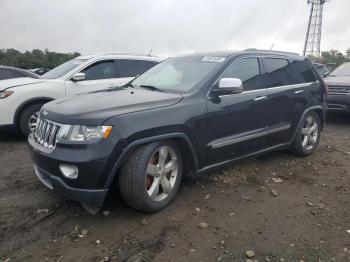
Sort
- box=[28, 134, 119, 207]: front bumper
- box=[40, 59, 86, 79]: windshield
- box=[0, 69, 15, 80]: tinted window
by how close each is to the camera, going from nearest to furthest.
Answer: box=[28, 134, 119, 207]: front bumper → box=[40, 59, 86, 79]: windshield → box=[0, 69, 15, 80]: tinted window

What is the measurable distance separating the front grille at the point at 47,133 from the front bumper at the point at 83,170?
11 cm

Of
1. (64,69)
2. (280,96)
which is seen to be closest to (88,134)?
(280,96)

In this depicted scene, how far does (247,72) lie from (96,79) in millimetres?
3823

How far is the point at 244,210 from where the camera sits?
12.7 ft

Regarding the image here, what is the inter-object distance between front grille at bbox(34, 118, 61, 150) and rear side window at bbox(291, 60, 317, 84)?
3.56 m

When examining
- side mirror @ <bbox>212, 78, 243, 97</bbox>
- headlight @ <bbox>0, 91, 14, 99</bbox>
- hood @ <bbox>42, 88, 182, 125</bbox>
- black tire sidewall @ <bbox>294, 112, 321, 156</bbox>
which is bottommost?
black tire sidewall @ <bbox>294, 112, 321, 156</bbox>

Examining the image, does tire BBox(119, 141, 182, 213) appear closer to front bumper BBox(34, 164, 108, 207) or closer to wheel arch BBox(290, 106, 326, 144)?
front bumper BBox(34, 164, 108, 207)

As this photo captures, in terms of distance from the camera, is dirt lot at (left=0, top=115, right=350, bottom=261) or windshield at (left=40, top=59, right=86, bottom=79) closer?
dirt lot at (left=0, top=115, right=350, bottom=261)

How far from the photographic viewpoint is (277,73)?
5.16m

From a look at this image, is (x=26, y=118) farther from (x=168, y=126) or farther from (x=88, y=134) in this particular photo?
(x=168, y=126)

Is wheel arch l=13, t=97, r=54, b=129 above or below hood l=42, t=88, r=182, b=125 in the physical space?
below

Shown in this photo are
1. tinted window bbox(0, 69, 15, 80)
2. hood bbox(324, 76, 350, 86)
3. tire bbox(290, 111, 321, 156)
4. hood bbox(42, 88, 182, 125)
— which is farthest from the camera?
tinted window bbox(0, 69, 15, 80)

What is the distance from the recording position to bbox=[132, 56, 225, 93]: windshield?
4309 mm

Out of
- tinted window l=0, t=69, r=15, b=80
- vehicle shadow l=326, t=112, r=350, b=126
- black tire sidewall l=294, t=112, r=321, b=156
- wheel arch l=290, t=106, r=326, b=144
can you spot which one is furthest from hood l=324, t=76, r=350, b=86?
tinted window l=0, t=69, r=15, b=80
